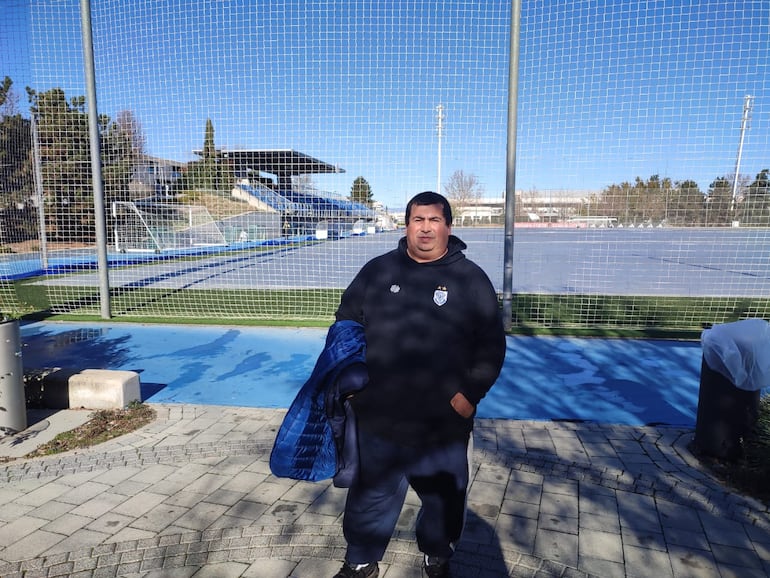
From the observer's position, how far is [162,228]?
1561 cm

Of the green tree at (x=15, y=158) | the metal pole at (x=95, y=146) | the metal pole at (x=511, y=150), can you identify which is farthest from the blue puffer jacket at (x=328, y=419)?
the green tree at (x=15, y=158)

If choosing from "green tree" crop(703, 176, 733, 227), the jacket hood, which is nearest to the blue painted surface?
"green tree" crop(703, 176, 733, 227)

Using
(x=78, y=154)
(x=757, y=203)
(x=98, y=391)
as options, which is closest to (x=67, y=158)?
(x=78, y=154)

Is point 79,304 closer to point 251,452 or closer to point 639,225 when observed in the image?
point 251,452

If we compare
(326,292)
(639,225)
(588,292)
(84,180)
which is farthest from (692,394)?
(84,180)

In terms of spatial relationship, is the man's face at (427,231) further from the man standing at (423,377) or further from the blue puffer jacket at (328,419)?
the blue puffer jacket at (328,419)

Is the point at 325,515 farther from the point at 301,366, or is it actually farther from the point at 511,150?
the point at 511,150

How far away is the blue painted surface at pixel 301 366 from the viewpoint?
4691 millimetres

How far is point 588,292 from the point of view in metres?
11.1

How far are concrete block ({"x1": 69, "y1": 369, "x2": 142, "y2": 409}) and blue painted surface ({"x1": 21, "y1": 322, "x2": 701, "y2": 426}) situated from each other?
462mm

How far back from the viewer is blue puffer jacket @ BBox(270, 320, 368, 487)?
2131 mm

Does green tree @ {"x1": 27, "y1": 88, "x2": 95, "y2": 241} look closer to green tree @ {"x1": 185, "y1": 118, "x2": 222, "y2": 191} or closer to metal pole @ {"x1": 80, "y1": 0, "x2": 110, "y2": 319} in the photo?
metal pole @ {"x1": 80, "y1": 0, "x2": 110, "y2": 319}

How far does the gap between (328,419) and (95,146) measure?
744cm

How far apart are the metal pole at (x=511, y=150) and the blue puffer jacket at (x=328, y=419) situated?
5081 millimetres
